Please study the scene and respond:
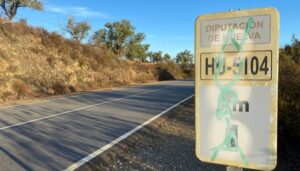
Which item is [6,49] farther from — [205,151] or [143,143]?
[205,151]

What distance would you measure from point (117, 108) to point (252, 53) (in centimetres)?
1299

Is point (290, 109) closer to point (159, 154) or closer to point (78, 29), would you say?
point (159, 154)

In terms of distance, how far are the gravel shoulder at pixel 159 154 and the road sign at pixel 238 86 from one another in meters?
4.31

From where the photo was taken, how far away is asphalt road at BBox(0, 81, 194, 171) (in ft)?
23.0

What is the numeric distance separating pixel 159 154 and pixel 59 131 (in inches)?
134

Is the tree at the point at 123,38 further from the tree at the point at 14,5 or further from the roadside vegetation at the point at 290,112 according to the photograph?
the roadside vegetation at the point at 290,112

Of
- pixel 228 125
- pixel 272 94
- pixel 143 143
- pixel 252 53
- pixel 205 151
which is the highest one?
pixel 252 53

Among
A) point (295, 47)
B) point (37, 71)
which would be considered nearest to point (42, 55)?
point (37, 71)

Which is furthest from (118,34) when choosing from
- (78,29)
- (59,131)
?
(59,131)

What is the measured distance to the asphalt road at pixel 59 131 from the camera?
7.00 meters

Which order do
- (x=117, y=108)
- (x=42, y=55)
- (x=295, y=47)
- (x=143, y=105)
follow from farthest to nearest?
(x=42, y=55) < (x=295, y=47) < (x=143, y=105) < (x=117, y=108)

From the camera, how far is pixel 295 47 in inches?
717

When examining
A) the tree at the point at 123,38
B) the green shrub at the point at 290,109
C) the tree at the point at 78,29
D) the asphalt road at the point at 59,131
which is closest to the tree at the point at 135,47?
the tree at the point at 123,38

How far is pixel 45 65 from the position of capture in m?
26.6
